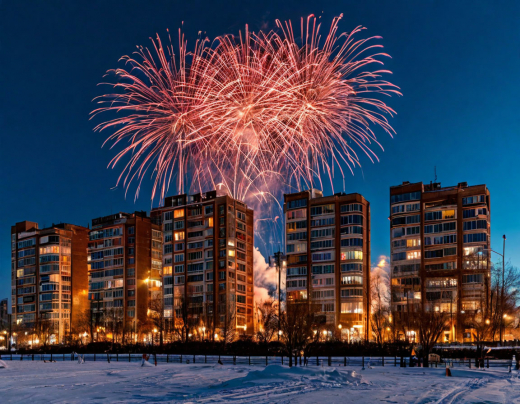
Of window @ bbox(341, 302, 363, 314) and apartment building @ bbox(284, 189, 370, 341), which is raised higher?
apartment building @ bbox(284, 189, 370, 341)

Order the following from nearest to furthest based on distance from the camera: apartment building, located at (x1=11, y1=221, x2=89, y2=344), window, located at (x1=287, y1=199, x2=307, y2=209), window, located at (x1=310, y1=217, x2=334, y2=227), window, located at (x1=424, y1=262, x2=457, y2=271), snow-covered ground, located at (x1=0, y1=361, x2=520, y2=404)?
snow-covered ground, located at (x1=0, y1=361, x2=520, y2=404), window, located at (x1=424, y1=262, x2=457, y2=271), window, located at (x1=310, y1=217, x2=334, y2=227), window, located at (x1=287, y1=199, x2=307, y2=209), apartment building, located at (x1=11, y1=221, x2=89, y2=344)

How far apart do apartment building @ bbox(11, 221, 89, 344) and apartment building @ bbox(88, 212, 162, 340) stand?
8.14 meters

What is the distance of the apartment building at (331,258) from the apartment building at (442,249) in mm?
6261

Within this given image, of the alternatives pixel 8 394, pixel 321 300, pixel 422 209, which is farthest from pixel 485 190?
pixel 8 394

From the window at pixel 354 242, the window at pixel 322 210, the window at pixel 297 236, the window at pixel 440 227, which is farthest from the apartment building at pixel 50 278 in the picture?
the window at pixel 440 227

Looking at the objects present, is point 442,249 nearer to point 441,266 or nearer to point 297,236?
point 441,266

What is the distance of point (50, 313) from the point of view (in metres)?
128

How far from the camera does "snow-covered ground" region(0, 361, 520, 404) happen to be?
2808 centimetres

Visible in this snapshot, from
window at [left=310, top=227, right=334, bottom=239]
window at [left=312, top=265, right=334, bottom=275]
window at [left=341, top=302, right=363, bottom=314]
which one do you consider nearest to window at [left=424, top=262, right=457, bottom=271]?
window at [left=341, top=302, right=363, bottom=314]

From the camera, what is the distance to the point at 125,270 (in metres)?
122

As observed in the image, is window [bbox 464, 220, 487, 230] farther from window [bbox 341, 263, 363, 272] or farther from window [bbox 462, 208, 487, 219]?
window [bbox 341, 263, 363, 272]

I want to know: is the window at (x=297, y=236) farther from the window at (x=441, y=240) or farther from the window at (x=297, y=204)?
the window at (x=441, y=240)

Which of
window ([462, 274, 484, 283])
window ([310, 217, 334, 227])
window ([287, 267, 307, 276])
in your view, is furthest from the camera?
window ([287, 267, 307, 276])

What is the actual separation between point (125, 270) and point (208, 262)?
20235 mm
